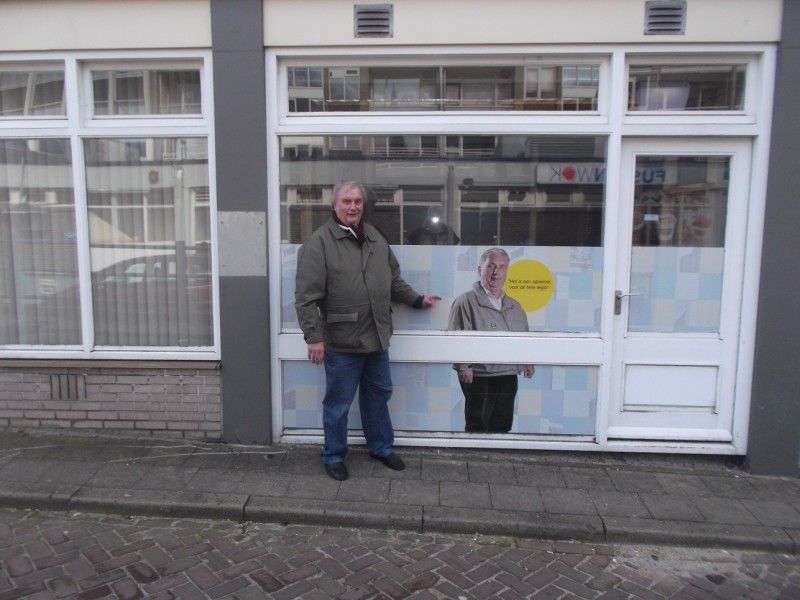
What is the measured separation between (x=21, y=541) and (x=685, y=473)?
14.1 feet

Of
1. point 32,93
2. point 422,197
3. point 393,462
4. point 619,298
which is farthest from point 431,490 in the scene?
point 32,93

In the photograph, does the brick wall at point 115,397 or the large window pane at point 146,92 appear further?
the brick wall at point 115,397

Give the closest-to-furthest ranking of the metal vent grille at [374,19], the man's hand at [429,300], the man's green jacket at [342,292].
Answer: the man's green jacket at [342,292], the metal vent grille at [374,19], the man's hand at [429,300]

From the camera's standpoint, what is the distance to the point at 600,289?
4.22 m

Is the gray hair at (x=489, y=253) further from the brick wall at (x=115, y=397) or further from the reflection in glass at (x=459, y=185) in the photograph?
the brick wall at (x=115, y=397)

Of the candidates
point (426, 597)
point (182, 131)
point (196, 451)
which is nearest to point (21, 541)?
point (196, 451)

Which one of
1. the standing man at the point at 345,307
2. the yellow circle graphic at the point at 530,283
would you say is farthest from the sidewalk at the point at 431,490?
the yellow circle graphic at the point at 530,283

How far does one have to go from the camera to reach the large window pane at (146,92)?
14.2 feet

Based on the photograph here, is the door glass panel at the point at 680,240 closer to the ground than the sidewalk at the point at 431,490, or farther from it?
farther from it

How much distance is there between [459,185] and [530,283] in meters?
0.89

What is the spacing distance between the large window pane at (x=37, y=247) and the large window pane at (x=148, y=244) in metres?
0.21

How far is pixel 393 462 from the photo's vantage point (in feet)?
13.5

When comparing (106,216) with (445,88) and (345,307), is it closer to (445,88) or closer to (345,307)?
(345,307)

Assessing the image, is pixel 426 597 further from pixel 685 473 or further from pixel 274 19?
pixel 274 19
